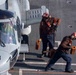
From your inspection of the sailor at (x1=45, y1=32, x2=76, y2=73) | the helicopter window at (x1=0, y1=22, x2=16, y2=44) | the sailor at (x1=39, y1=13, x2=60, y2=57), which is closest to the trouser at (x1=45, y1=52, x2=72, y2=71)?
the sailor at (x1=45, y1=32, x2=76, y2=73)

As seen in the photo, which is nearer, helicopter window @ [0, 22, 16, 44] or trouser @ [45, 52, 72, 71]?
helicopter window @ [0, 22, 16, 44]

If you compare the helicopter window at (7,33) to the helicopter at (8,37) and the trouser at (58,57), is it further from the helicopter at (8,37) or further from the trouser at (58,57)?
the trouser at (58,57)

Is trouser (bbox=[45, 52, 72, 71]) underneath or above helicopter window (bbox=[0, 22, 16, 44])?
underneath

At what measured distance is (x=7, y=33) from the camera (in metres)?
17.4

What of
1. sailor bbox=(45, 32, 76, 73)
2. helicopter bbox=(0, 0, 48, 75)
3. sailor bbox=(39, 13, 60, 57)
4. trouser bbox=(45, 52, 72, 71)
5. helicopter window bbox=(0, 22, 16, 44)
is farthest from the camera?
sailor bbox=(39, 13, 60, 57)

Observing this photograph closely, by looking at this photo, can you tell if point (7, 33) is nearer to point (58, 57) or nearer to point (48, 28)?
point (58, 57)

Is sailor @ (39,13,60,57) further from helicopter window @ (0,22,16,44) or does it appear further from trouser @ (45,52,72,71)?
helicopter window @ (0,22,16,44)

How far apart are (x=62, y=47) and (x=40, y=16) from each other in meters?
2.90

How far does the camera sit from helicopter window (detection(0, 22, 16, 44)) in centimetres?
1719

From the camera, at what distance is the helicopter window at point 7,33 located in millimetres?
17188

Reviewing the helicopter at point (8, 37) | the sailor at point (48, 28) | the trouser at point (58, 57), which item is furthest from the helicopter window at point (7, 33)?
the sailor at point (48, 28)

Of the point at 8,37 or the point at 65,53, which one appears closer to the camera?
the point at 8,37

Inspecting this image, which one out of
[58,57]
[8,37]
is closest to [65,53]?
[58,57]

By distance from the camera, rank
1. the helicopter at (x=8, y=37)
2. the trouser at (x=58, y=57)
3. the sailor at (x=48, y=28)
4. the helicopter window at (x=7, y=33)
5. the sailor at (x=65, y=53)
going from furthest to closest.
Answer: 1. the sailor at (x=48, y=28)
2. the trouser at (x=58, y=57)
3. the sailor at (x=65, y=53)
4. the helicopter window at (x=7, y=33)
5. the helicopter at (x=8, y=37)
